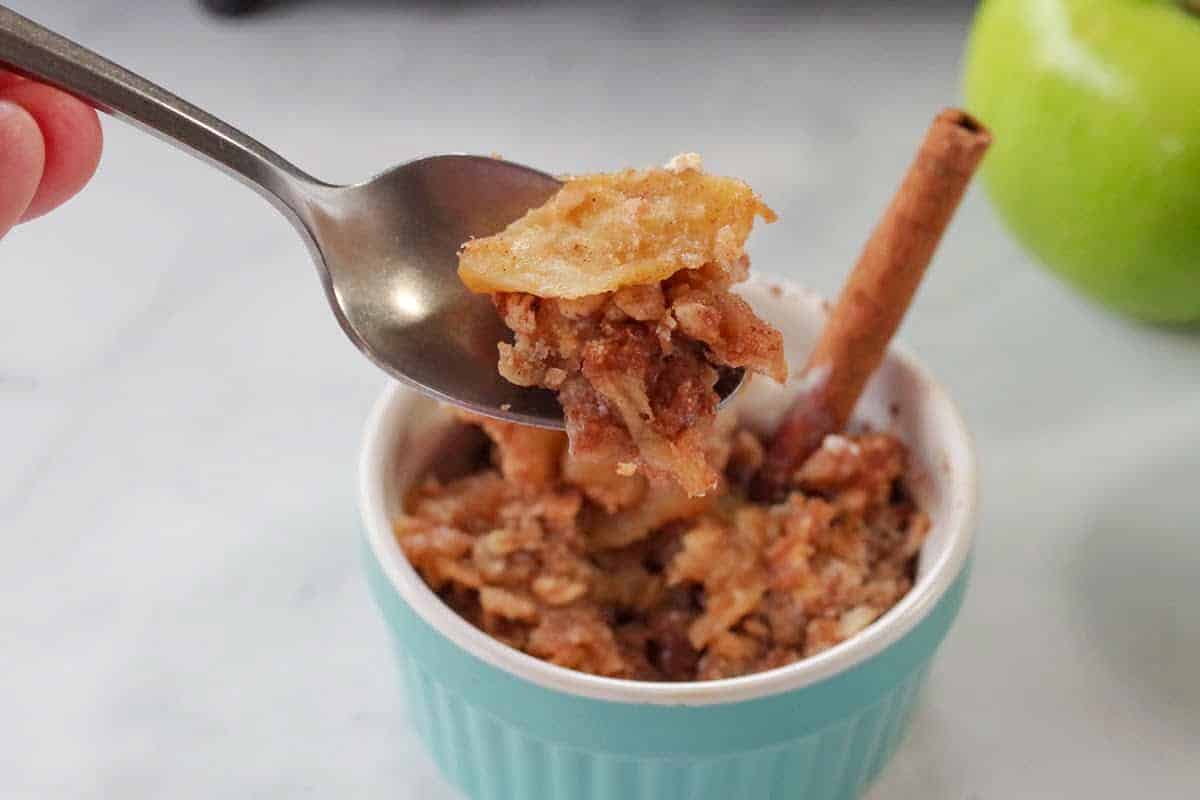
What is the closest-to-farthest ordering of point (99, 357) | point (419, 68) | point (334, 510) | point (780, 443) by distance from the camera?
point (780, 443)
point (334, 510)
point (99, 357)
point (419, 68)

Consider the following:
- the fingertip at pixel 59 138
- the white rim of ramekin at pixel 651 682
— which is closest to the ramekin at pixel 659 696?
the white rim of ramekin at pixel 651 682

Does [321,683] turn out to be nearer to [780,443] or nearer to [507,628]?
[507,628]

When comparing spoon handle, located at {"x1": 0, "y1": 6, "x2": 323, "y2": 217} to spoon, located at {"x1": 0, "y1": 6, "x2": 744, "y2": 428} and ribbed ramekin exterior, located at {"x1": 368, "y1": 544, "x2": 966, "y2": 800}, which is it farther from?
ribbed ramekin exterior, located at {"x1": 368, "y1": 544, "x2": 966, "y2": 800}

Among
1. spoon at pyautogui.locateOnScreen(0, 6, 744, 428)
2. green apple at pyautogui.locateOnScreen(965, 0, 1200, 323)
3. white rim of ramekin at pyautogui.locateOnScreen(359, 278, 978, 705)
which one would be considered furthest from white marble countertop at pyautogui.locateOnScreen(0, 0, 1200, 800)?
spoon at pyautogui.locateOnScreen(0, 6, 744, 428)

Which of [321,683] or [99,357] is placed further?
[99,357]

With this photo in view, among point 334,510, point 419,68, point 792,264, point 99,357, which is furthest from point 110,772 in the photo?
point 419,68

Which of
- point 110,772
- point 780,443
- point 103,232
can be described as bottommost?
point 110,772

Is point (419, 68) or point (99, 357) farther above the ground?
point (419, 68)

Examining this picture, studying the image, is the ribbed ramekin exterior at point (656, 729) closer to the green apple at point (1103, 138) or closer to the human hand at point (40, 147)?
the human hand at point (40, 147)
